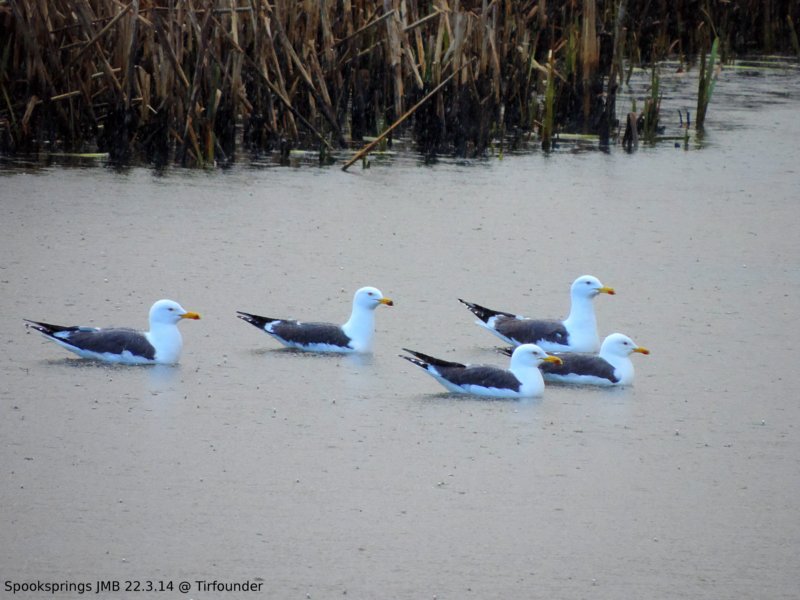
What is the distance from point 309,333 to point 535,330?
1044mm

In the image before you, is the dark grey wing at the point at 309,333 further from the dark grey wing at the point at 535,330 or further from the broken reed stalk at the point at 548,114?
the broken reed stalk at the point at 548,114

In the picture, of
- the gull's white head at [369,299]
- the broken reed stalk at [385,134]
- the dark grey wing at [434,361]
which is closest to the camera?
the dark grey wing at [434,361]

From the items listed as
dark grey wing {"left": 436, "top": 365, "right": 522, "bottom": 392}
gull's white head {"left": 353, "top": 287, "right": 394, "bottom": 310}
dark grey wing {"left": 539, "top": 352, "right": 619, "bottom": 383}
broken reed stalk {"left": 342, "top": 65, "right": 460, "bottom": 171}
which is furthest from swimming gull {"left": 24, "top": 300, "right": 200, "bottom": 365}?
broken reed stalk {"left": 342, "top": 65, "right": 460, "bottom": 171}

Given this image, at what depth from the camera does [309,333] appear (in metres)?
7.04

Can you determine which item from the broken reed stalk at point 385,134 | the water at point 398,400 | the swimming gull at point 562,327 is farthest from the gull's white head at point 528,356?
the broken reed stalk at point 385,134

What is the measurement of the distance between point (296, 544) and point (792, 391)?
265 centimetres

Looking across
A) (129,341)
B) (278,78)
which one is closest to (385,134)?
(278,78)

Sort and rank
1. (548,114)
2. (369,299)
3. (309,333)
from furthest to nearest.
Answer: (548,114) → (369,299) → (309,333)

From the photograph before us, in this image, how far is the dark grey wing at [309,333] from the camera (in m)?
7.00

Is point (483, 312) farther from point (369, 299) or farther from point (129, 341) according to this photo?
point (129, 341)

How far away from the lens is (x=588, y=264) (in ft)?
28.8

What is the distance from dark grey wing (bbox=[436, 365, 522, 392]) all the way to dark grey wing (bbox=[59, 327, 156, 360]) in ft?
4.20

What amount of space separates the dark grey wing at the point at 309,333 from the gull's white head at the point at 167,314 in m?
0.42

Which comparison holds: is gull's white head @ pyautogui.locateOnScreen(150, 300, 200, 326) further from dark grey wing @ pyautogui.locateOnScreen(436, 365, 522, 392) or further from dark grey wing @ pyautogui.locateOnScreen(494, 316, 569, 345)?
dark grey wing @ pyautogui.locateOnScreen(494, 316, 569, 345)
